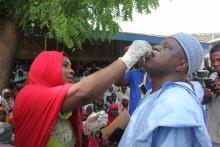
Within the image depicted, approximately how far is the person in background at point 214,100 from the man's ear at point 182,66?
5.20ft

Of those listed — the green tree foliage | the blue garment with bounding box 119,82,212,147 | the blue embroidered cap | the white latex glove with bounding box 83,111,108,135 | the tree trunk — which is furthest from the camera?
the tree trunk

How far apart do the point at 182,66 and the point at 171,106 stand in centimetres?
36

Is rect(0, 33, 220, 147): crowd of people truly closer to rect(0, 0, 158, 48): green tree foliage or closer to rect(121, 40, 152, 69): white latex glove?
rect(121, 40, 152, 69): white latex glove

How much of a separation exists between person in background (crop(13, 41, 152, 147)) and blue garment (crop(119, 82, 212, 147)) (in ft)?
1.05

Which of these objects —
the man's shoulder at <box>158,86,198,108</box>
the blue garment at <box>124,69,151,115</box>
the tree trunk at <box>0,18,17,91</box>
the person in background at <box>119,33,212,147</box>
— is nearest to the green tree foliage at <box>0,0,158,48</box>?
the blue garment at <box>124,69,151,115</box>

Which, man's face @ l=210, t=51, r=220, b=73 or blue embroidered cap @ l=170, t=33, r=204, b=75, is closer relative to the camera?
blue embroidered cap @ l=170, t=33, r=204, b=75

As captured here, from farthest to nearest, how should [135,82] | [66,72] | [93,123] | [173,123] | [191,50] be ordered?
[135,82], [93,123], [66,72], [191,50], [173,123]

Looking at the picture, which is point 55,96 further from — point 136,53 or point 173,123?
point 173,123

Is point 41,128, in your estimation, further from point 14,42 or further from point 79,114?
point 14,42

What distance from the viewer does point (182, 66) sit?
1979mm

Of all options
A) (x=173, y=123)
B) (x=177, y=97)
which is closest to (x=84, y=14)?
(x=177, y=97)

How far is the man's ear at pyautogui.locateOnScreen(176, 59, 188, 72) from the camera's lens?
197 cm

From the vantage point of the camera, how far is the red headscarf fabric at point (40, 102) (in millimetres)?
2025

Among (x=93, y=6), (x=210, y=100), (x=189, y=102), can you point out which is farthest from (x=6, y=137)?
(x=189, y=102)
